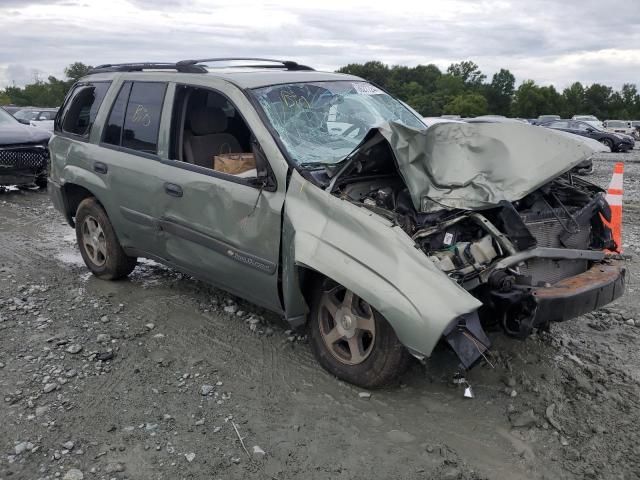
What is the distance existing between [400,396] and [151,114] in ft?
9.38

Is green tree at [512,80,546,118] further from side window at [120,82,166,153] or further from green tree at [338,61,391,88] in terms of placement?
side window at [120,82,166,153]

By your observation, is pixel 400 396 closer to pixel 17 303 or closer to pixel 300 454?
pixel 300 454

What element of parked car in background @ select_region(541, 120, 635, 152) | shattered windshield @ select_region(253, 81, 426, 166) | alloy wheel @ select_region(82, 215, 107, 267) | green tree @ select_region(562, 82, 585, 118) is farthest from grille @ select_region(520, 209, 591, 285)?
green tree @ select_region(562, 82, 585, 118)

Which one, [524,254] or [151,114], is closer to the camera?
[524,254]

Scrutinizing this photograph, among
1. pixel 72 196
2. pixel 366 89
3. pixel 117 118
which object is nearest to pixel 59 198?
pixel 72 196

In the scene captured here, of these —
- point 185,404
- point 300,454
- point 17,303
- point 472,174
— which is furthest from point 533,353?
point 17,303

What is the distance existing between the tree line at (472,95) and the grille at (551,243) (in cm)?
6407

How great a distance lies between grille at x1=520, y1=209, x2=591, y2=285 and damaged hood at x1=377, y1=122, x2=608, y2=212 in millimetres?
268

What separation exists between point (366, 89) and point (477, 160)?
1581 mm

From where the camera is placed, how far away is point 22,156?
10211mm

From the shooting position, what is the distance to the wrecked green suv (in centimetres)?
317

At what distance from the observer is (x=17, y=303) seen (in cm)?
499

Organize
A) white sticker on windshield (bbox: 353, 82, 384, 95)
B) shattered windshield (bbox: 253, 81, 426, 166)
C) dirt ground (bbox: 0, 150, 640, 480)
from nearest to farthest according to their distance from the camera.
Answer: dirt ground (bbox: 0, 150, 640, 480) < shattered windshield (bbox: 253, 81, 426, 166) < white sticker on windshield (bbox: 353, 82, 384, 95)

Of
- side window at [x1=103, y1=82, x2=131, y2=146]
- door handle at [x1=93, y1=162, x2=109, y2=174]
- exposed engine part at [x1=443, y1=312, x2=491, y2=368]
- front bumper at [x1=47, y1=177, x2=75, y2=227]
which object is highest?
side window at [x1=103, y1=82, x2=131, y2=146]
